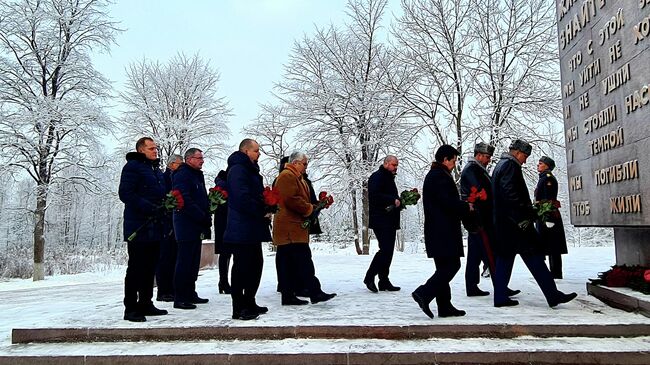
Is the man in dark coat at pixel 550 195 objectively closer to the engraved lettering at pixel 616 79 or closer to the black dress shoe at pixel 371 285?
the engraved lettering at pixel 616 79

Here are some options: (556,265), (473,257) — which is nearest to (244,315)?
(473,257)

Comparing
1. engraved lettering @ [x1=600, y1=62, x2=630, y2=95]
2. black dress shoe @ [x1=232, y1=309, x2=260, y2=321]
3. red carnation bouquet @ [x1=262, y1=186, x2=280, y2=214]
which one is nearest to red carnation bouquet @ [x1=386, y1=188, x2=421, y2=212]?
red carnation bouquet @ [x1=262, y1=186, x2=280, y2=214]

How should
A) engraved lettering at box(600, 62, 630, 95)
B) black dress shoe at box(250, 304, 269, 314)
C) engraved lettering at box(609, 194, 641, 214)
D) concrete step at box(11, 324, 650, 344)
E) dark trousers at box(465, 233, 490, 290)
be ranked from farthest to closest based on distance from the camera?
dark trousers at box(465, 233, 490, 290) < engraved lettering at box(600, 62, 630, 95) < engraved lettering at box(609, 194, 641, 214) < black dress shoe at box(250, 304, 269, 314) < concrete step at box(11, 324, 650, 344)

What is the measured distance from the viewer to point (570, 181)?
7164mm

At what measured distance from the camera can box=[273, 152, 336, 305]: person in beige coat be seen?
5.76m

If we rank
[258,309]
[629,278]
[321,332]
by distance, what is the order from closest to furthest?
[321,332], [258,309], [629,278]

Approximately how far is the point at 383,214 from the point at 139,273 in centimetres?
323

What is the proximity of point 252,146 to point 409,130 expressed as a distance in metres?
14.2

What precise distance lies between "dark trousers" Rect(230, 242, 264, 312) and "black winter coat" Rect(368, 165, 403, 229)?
80.5 inches

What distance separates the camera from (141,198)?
504 cm

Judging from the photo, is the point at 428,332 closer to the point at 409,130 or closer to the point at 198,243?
the point at 198,243

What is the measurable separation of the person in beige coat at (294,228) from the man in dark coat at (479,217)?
191 centimetres

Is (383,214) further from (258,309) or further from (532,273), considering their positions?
(258,309)

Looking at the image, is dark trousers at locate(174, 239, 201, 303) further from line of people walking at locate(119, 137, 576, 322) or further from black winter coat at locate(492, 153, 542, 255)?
black winter coat at locate(492, 153, 542, 255)
